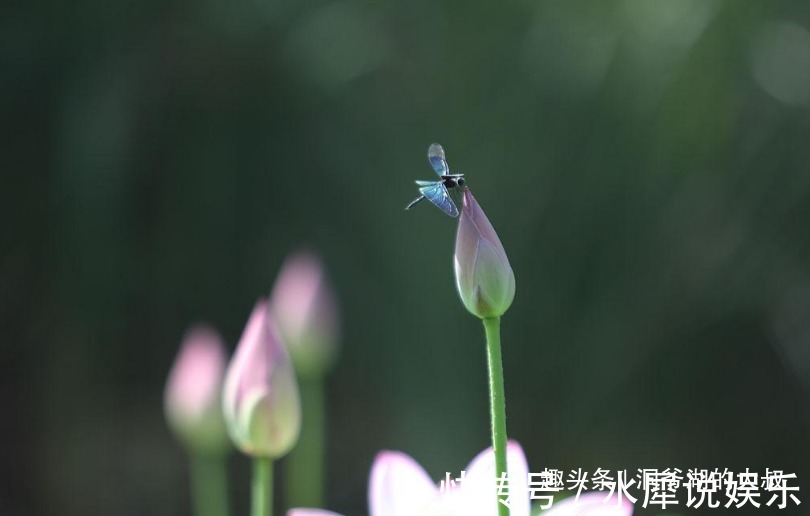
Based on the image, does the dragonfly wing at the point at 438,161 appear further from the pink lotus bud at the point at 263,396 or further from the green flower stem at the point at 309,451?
the green flower stem at the point at 309,451

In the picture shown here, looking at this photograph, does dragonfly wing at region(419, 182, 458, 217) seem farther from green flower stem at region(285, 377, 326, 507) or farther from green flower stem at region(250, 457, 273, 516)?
green flower stem at region(285, 377, 326, 507)

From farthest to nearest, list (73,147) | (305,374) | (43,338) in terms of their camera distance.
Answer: (43,338) < (73,147) < (305,374)

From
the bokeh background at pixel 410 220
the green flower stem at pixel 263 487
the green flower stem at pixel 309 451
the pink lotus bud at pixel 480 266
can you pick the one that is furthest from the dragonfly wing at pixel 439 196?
the bokeh background at pixel 410 220

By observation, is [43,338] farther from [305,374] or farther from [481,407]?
[305,374]

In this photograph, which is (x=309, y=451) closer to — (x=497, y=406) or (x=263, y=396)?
(x=263, y=396)

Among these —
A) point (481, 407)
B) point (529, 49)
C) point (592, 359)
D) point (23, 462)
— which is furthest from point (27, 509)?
point (529, 49)

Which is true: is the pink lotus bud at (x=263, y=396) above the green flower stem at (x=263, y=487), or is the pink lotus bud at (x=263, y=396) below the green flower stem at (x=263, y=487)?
above
